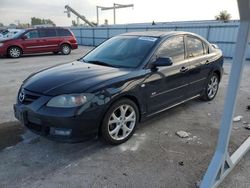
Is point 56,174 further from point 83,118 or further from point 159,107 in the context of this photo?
point 159,107

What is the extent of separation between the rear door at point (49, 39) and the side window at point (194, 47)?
11325 mm

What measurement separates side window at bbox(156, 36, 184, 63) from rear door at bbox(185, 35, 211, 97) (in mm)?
198

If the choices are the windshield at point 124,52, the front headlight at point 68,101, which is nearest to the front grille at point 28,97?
the front headlight at point 68,101

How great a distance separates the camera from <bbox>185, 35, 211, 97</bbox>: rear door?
15.6 ft

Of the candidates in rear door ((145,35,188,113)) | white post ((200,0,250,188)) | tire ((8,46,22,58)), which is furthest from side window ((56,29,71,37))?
white post ((200,0,250,188))

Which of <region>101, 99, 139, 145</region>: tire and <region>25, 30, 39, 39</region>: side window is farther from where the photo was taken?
<region>25, 30, 39, 39</region>: side window

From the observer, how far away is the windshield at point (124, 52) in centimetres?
401

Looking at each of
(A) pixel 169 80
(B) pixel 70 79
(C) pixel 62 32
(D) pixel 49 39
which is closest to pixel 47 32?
(D) pixel 49 39

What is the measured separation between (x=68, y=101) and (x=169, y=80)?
5.86 ft

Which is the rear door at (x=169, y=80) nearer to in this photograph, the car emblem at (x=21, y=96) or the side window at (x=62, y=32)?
the car emblem at (x=21, y=96)

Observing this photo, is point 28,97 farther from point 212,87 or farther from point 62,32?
point 62,32

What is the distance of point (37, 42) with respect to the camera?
14352 millimetres

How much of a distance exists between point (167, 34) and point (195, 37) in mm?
921

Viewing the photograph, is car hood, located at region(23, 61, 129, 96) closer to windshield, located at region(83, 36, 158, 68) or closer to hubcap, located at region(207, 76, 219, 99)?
windshield, located at region(83, 36, 158, 68)
